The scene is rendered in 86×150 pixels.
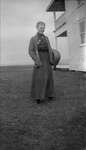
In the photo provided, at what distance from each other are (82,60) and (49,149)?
51.4 feet

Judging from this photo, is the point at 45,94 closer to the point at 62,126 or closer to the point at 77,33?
the point at 62,126

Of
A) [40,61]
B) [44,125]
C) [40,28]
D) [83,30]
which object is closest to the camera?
[44,125]

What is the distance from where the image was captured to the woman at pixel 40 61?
22.9 feet

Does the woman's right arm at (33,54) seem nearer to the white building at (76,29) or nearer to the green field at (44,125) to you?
the green field at (44,125)

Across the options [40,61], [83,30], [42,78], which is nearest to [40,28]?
[40,61]

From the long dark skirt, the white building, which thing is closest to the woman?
the long dark skirt

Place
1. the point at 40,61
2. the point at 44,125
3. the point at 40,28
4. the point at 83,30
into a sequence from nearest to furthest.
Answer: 1. the point at 44,125
2. the point at 40,28
3. the point at 40,61
4. the point at 83,30

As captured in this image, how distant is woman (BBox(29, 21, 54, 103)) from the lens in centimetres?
698

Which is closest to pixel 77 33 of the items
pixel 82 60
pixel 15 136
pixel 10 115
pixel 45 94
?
pixel 82 60

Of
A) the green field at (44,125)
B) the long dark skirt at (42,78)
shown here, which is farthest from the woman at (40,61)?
the green field at (44,125)

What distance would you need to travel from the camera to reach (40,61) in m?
7.02

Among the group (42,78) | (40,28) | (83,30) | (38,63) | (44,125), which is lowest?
(44,125)

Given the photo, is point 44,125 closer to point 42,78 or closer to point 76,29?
point 42,78

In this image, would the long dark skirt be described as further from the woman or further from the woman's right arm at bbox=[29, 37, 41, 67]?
the woman's right arm at bbox=[29, 37, 41, 67]
